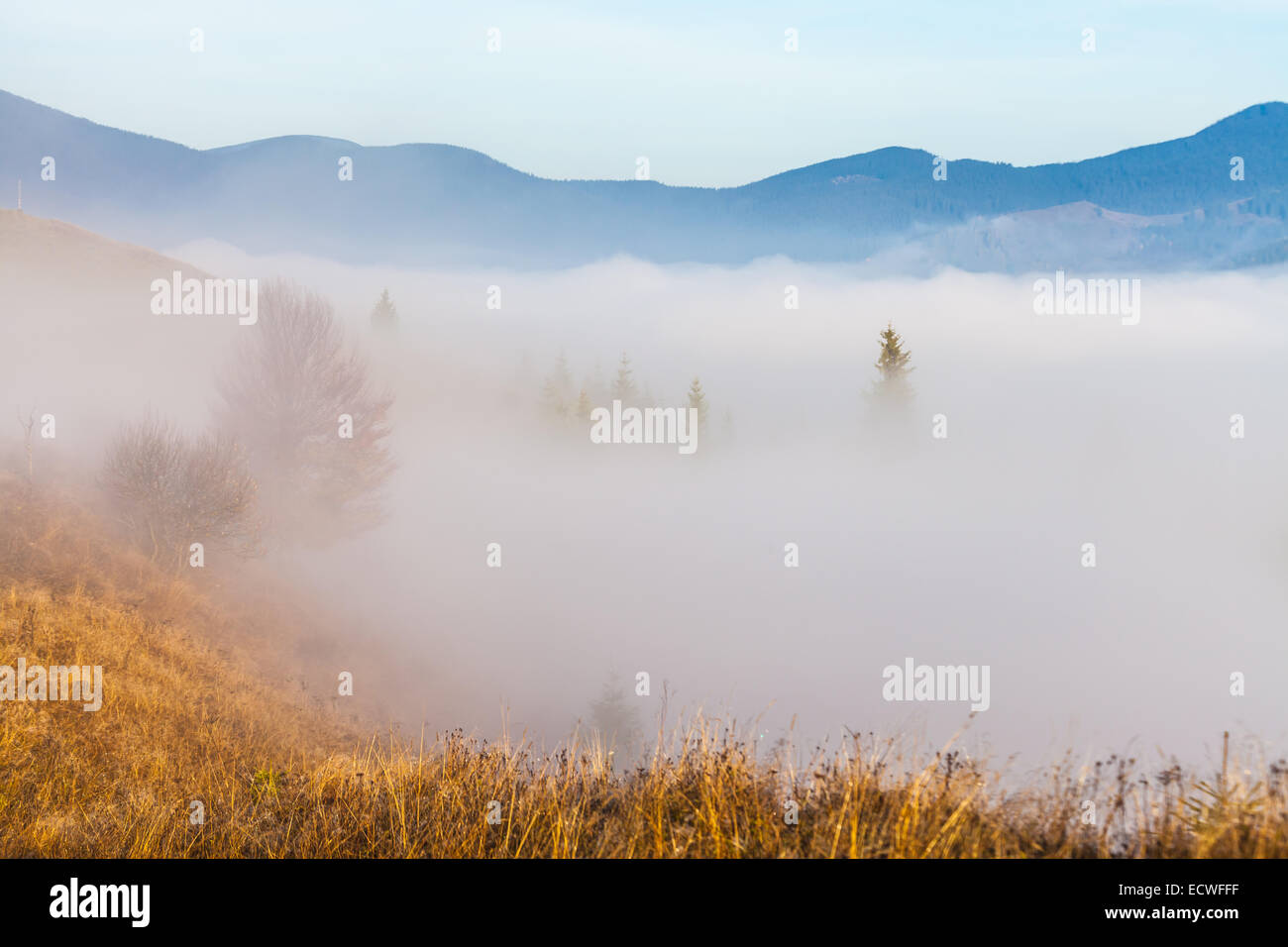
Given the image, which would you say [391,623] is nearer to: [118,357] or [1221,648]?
[118,357]

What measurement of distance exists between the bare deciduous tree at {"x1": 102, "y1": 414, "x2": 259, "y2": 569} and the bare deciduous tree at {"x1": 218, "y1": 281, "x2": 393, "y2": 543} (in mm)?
6390

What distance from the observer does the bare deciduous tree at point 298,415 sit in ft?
121

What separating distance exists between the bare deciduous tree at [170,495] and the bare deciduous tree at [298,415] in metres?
6.39

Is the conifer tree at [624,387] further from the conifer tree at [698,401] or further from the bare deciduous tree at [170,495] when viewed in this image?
the bare deciduous tree at [170,495]

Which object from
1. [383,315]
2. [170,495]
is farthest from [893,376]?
[170,495]

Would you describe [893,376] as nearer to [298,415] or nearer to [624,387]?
[624,387]

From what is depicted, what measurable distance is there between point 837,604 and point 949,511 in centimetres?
5862

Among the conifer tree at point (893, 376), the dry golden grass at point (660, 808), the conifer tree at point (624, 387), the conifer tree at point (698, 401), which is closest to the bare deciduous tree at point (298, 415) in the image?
the dry golden grass at point (660, 808)

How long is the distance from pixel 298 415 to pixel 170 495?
29.0 ft

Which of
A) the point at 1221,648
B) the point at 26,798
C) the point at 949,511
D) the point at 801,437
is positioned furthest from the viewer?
the point at 801,437

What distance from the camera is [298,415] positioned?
37094 millimetres

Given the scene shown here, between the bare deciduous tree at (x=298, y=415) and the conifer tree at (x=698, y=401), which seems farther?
the conifer tree at (x=698, y=401)
